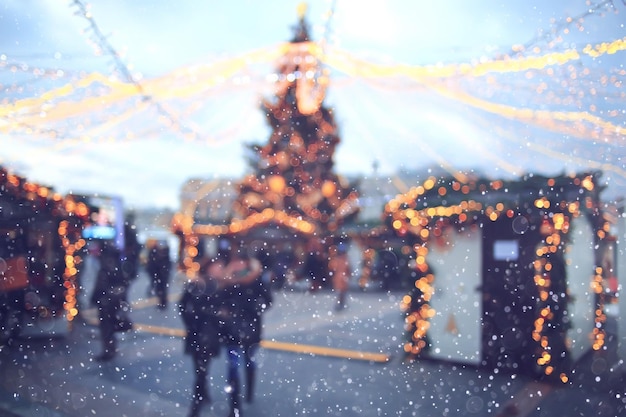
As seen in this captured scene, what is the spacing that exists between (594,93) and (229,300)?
907mm

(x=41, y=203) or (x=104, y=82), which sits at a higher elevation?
(x=104, y=82)

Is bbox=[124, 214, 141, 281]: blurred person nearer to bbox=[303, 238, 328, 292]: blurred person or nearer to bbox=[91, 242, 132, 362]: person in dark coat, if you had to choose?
bbox=[91, 242, 132, 362]: person in dark coat

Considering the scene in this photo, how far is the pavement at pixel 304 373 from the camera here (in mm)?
851

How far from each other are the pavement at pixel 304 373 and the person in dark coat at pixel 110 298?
0.9 inches

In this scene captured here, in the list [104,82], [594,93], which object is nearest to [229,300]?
[104,82]

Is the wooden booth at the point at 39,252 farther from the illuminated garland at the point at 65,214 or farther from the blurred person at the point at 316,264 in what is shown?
the blurred person at the point at 316,264

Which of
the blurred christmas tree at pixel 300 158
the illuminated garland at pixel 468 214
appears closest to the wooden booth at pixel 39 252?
the blurred christmas tree at pixel 300 158

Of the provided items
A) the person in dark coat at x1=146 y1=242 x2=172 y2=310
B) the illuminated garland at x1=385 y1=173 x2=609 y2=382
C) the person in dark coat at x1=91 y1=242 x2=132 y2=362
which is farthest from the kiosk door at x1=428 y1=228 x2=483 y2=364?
the person in dark coat at x1=91 y1=242 x2=132 y2=362

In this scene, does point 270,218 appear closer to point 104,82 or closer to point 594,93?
point 104,82

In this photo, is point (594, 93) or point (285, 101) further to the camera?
point (594, 93)

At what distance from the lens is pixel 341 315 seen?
817 mm

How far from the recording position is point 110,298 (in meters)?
0.86

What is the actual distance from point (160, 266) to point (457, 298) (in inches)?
23.9

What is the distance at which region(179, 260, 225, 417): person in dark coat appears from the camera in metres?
0.79
